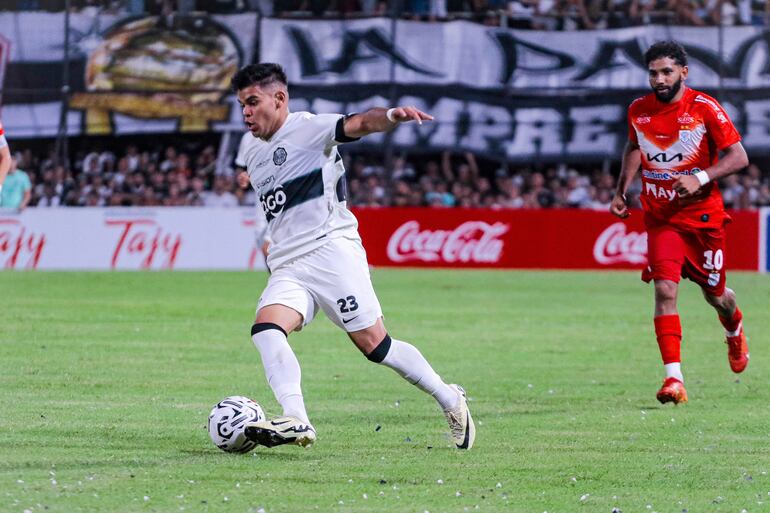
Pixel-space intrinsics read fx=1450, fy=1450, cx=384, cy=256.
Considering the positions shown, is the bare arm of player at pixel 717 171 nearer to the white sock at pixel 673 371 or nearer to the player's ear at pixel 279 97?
the white sock at pixel 673 371

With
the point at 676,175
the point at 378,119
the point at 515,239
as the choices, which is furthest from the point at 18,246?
the point at 378,119

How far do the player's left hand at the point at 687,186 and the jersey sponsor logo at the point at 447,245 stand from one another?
56.3 ft

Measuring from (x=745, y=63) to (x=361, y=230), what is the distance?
8.73 metres

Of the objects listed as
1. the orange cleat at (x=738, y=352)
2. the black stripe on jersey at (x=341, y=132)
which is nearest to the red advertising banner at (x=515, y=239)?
the orange cleat at (x=738, y=352)

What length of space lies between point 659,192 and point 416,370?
2.95 metres

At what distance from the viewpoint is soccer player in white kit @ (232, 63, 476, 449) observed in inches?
288

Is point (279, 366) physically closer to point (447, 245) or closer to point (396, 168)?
point (447, 245)

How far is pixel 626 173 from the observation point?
10.1 metres

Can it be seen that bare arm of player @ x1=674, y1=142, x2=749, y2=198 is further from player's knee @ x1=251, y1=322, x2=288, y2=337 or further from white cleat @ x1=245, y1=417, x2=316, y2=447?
white cleat @ x1=245, y1=417, x2=316, y2=447

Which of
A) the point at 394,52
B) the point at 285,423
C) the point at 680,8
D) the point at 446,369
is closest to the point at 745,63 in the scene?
the point at 680,8

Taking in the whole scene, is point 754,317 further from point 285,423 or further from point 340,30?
point 340,30

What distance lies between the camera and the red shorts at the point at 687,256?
31.4ft

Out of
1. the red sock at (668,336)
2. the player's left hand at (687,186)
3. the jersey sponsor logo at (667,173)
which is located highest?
the player's left hand at (687,186)

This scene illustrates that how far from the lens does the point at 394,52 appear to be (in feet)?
94.0
